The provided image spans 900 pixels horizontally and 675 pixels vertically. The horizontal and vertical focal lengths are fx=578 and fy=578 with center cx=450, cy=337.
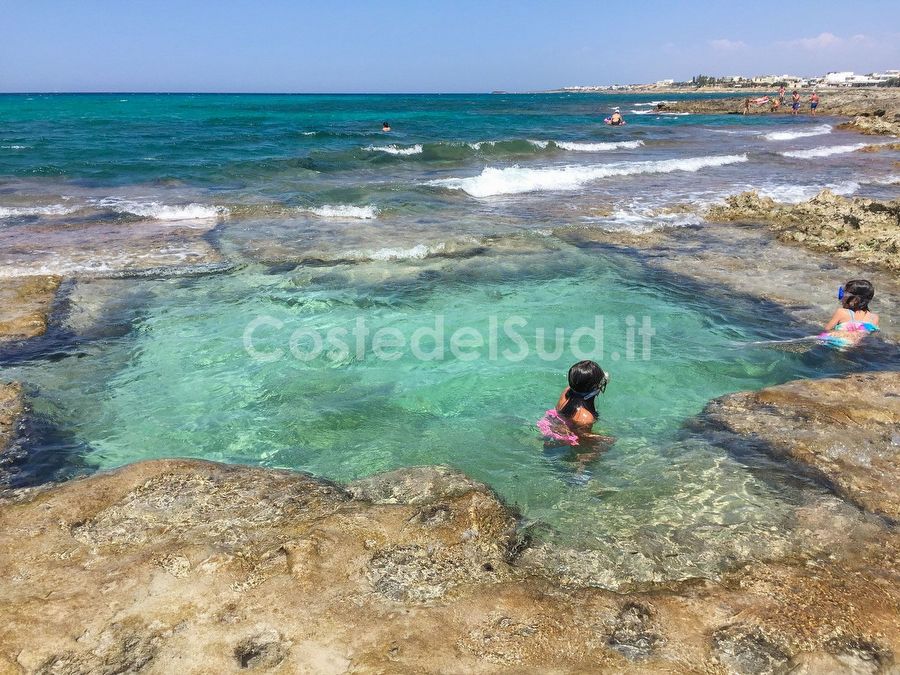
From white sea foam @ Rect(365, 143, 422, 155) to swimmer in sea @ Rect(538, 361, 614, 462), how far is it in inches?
866

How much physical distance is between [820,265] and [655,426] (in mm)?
6280

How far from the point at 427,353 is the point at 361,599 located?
13.0 ft

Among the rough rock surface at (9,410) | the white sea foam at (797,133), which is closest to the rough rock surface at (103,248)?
the rough rock surface at (9,410)

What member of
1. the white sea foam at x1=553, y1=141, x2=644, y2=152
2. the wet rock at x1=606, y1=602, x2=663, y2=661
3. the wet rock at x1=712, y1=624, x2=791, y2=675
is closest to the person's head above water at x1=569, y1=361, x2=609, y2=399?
the wet rock at x1=606, y1=602, x2=663, y2=661

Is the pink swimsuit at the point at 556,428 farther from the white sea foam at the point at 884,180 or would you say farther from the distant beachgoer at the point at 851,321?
the white sea foam at the point at 884,180

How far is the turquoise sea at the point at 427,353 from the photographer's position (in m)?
4.17

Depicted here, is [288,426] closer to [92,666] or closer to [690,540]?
[92,666]

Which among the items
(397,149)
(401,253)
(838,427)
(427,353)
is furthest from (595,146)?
(838,427)

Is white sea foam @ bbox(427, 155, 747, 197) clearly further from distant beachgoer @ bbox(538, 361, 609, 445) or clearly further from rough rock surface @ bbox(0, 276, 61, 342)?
distant beachgoer @ bbox(538, 361, 609, 445)

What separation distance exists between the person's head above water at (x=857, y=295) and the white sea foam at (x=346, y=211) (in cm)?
947

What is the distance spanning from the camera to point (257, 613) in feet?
9.16

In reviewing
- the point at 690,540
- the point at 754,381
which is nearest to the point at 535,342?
the point at 754,381

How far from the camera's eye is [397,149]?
2694 cm

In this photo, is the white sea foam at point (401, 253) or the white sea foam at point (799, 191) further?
the white sea foam at point (799, 191)
